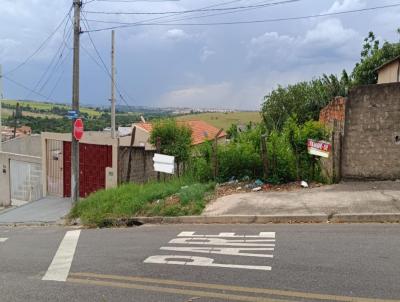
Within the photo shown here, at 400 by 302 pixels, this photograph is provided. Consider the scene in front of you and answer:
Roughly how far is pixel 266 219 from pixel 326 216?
1.27 metres

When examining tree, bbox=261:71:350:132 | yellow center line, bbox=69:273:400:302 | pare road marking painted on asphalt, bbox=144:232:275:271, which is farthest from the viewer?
tree, bbox=261:71:350:132

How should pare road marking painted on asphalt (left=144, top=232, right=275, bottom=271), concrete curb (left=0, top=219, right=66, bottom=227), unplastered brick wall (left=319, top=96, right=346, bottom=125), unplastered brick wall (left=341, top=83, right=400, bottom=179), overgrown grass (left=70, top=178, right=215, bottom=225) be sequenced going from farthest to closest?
1. concrete curb (left=0, top=219, right=66, bottom=227)
2. unplastered brick wall (left=319, top=96, right=346, bottom=125)
3. unplastered brick wall (left=341, top=83, right=400, bottom=179)
4. overgrown grass (left=70, top=178, right=215, bottom=225)
5. pare road marking painted on asphalt (left=144, top=232, right=275, bottom=271)

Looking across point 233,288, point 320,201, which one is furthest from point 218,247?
point 320,201

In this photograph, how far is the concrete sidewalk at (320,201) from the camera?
34.2 feet

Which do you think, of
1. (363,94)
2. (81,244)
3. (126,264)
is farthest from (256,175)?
(126,264)

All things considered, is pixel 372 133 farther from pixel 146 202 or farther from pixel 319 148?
pixel 146 202

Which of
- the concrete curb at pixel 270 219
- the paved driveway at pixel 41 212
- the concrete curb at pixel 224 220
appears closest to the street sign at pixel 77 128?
the paved driveway at pixel 41 212

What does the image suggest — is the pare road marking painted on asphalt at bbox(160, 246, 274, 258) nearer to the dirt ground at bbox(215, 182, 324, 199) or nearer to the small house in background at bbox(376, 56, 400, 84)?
the dirt ground at bbox(215, 182, 324, 199)

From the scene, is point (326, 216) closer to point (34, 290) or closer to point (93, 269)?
point (93, 269)

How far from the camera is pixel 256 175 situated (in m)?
14.5

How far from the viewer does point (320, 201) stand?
11227mm

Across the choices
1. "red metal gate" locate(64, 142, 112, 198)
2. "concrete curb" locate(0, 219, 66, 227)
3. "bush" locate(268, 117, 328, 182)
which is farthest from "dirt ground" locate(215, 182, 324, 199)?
"red metal gate" locate(64, 142, 112, 198)

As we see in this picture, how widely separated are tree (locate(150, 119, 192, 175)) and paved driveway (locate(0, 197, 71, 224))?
4320mm

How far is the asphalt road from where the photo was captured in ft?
19.1
